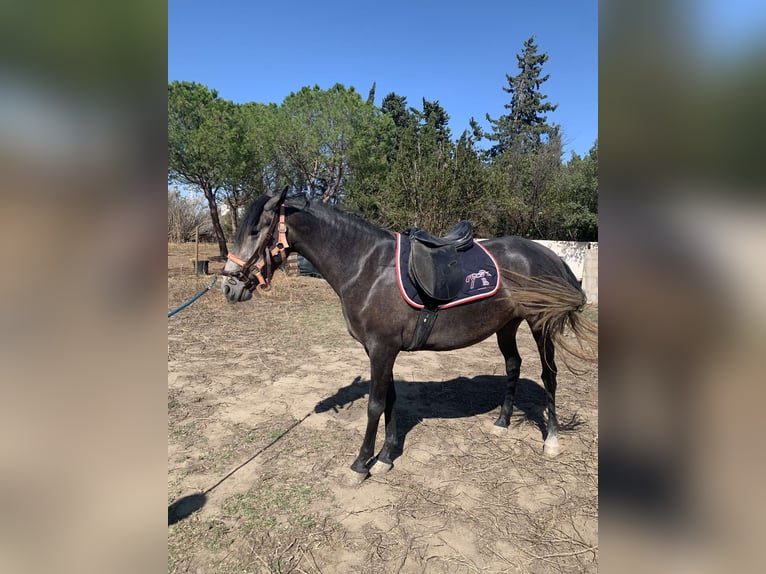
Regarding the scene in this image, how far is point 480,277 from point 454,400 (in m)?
2.04

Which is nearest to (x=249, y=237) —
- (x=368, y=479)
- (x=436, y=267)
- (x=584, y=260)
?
(x=436, y=267)

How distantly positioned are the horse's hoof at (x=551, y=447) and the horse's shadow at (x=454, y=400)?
0.30 m

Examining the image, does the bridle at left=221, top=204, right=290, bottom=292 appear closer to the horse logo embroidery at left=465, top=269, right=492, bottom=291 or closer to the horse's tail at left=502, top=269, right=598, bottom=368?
the horse logo embroidery at left=465, top=269, right=492, bottom=291

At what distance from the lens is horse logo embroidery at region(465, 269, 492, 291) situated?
3.10 meters

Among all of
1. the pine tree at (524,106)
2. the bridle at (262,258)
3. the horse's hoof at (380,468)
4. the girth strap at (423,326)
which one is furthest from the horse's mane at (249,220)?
the pine tree at (524,106)

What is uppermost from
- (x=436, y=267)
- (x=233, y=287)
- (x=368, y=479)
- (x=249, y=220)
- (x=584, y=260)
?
(x=249, y=220)

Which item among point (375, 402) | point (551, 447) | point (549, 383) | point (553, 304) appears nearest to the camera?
point (553, 304)

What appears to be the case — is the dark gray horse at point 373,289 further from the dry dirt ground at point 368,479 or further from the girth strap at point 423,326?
the dry dirt ground at point 368,479

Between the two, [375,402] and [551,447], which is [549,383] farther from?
[375,402]

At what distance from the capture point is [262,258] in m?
2.97

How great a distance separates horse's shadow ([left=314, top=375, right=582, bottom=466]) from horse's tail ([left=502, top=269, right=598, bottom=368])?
4.62 feet

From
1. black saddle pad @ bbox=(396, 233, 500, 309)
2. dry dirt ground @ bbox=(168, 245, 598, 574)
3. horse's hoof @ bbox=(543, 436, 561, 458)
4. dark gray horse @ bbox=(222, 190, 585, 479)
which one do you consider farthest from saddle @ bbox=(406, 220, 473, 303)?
horse's hoof @ bbox=(543, 436, 561, 458)
